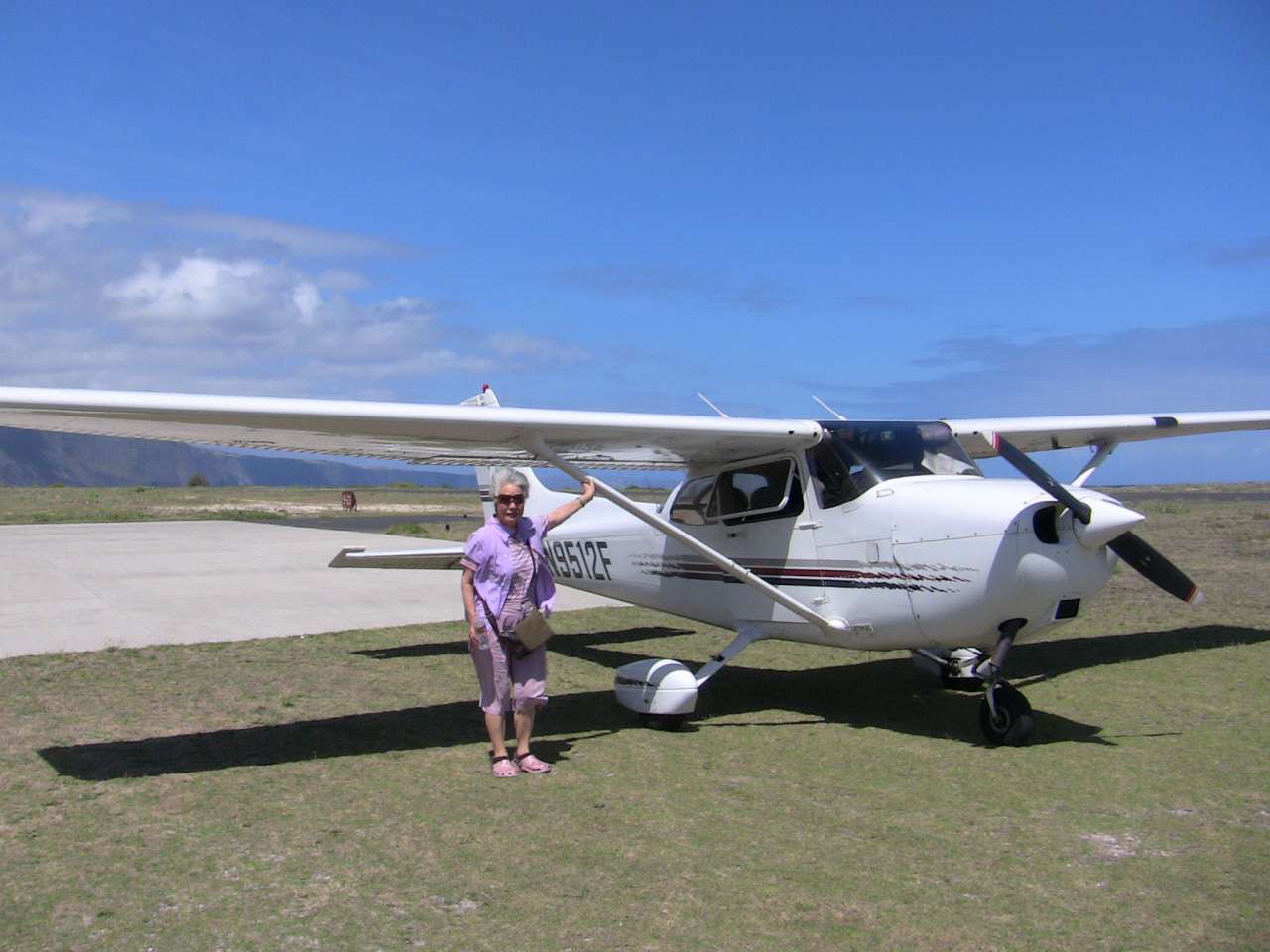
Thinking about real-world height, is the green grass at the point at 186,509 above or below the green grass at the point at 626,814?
below

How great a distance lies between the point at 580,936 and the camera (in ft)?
12.3

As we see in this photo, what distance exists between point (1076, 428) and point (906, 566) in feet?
13.5

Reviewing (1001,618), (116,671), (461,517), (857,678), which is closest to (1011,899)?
(1001,618)

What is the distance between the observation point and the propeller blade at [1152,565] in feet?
21.6

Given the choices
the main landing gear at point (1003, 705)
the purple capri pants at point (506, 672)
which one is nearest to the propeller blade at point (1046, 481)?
the main landing gear at point (1003, 705)

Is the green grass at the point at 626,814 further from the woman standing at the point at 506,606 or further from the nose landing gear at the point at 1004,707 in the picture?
the woman standing at the point at 506,606

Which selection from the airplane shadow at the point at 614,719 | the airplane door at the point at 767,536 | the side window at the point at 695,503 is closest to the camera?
the airplane shadow at the point at 614,719

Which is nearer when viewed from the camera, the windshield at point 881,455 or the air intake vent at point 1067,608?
the air intake vent at point 1067,608

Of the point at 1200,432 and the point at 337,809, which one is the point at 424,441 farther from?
the point at 1200,432

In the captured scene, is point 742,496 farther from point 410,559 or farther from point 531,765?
point 410,559

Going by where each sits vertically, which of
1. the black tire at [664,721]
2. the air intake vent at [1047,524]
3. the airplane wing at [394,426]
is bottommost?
the black tire at [664,721]

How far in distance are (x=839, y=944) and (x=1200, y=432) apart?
32.5 feet

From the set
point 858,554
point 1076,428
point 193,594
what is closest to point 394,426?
point 858,554

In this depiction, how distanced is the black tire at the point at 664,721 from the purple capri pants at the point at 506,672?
1.23m
